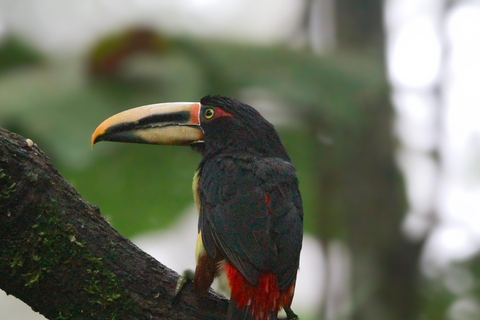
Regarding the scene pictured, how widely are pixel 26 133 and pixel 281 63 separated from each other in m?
2.45

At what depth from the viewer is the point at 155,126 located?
346 centimetres

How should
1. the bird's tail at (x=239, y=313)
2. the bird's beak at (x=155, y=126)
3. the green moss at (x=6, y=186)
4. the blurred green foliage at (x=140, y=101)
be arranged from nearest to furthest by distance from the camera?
1. the green moss at (x=6, y=186)
2. the bird's tail at (x=239, y=313)
3. the bird's beak at (x=155, y=126)
4. the blurred green foliage at (x=140, y=101)

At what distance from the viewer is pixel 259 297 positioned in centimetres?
280

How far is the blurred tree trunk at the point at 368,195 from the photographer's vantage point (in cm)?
591

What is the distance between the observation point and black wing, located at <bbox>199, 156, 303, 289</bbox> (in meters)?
2.85

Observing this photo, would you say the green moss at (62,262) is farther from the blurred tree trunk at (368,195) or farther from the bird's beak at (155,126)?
the blurred tree trunk at (368,195)

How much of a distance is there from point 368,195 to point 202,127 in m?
2.99

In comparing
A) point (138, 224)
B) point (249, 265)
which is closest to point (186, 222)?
point (138, 224)

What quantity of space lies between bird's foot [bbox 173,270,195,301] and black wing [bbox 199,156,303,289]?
16 cm

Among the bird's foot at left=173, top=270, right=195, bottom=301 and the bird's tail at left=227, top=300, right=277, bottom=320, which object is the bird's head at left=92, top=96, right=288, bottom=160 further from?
the bird's tail at left=227, top=300, right=277, bottom=320

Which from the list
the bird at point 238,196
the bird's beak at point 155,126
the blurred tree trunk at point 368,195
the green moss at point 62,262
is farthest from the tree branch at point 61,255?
the blurred tree trunk at point 368,195

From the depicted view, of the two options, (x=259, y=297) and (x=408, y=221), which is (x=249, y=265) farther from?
(x=408, y=221)

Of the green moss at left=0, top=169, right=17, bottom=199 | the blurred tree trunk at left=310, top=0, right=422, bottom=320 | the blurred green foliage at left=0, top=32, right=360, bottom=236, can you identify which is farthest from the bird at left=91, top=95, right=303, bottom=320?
the blurred tree trunk at left=310, top=0, right=422, bottom=320

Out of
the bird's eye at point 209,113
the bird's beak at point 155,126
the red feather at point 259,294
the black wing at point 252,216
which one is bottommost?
the red feather at point 259,294
